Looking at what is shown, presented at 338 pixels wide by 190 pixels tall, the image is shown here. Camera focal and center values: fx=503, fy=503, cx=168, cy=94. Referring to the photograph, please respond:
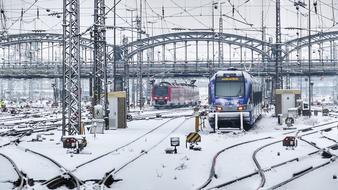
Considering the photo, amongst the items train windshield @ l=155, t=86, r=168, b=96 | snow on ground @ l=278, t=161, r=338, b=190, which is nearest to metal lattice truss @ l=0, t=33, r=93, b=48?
train windshield @ l=155, t=86, r=168, b=96

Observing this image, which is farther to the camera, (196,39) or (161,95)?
A: (196,39)

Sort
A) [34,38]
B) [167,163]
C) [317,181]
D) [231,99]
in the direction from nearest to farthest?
[317,181]
[167,163]
[231,99]
[34,38]

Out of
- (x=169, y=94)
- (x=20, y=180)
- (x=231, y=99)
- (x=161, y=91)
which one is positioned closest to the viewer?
(x=20, y=180)

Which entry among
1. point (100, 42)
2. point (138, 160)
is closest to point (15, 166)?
point (138, 160)

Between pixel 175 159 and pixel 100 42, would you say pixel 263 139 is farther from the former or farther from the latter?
pixel 100 42

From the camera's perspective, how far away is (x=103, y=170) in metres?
13.5

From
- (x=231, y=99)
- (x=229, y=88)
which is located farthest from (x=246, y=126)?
(x=229, y=88)

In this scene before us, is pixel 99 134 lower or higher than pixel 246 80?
lower

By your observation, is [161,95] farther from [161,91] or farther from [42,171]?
[42,171]

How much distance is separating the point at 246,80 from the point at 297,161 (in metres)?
10.5

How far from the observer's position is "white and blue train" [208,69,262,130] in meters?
25.2

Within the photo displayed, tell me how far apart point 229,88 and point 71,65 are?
8.45 meters

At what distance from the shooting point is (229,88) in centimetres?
2558

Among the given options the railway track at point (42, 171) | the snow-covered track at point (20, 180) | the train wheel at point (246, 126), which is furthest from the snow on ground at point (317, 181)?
the train wheel at point (246, 126)
